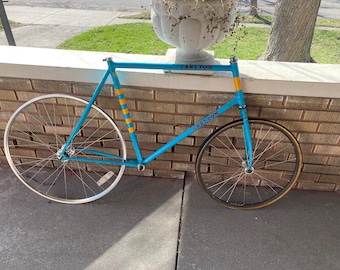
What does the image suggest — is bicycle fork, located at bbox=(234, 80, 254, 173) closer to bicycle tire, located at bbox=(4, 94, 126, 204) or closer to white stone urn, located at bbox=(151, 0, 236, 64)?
white stone urn, located at bbox=(151, 0, 236, 64)

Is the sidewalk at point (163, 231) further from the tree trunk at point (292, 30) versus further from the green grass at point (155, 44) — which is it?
the green grass at point (155, 44)

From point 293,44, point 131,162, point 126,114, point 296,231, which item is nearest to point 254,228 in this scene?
point 296,231

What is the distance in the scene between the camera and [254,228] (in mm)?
1965

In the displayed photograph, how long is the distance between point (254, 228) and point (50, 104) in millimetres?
1579

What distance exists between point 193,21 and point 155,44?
260 cm

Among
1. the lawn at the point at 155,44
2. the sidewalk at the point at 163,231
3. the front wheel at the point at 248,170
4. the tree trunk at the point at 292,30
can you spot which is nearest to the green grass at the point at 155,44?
the lawn at the point at 155,44

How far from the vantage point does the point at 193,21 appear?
1.60 meters

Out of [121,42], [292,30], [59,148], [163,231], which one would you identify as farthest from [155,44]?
[163,231]

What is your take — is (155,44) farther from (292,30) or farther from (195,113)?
(195,113)

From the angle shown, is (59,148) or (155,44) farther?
(155,44)

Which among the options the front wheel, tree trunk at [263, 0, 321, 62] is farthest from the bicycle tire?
tree trunk at [263, 0, 321, 62]

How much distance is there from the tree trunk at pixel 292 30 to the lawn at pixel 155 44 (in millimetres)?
546

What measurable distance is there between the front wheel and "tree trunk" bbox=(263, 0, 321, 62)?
1.27 meters

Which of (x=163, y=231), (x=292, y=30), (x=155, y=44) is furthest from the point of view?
(x=155, y=44)
